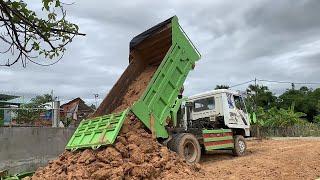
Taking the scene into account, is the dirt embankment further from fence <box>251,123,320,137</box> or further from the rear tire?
fence <box>251,123,320,137</box>

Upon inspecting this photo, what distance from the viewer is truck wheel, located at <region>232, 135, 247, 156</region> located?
1534 cm

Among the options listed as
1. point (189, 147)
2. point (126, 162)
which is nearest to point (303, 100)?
point (189, 147)

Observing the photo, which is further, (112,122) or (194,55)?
(194,55)

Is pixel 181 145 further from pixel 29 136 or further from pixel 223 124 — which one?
pixel 29 136

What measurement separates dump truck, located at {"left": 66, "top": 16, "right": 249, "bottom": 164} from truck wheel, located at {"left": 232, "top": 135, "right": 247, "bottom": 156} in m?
0.14

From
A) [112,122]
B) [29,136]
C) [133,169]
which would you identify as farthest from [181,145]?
[29,136]

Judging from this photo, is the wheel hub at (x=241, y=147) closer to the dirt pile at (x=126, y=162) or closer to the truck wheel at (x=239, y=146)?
the truck wheel at (x=239, y=146)

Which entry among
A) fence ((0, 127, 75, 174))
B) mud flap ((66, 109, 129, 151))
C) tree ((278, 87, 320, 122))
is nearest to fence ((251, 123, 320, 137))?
fence ((0, 127, 75, 174))

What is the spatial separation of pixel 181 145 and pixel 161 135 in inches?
34.5

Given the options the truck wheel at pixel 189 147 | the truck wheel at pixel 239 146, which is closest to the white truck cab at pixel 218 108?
the truck wheel at pixel 239 146

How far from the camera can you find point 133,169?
916 cm

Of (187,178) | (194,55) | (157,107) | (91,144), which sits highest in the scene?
(194,55)

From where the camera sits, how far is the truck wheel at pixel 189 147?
12.0m

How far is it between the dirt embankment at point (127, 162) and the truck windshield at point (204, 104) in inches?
190
